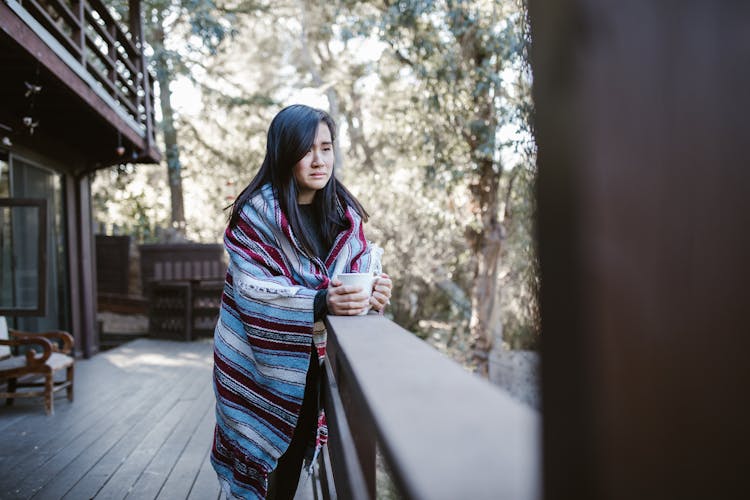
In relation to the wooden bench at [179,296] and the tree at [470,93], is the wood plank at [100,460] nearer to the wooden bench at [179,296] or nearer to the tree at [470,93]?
the wooden bench at [179,296]

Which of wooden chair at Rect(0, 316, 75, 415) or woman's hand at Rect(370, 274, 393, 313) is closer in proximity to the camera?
woman's hand at Rect(370, 274, 393, 313)

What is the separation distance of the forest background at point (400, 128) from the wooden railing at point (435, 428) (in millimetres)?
3398

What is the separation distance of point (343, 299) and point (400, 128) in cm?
867

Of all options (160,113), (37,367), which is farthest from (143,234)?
(37,367)

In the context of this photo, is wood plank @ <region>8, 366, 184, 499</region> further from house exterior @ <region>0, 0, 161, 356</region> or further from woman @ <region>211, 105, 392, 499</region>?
woman @ <region>211, 105, 392, 499</region>

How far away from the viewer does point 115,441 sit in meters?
3.80

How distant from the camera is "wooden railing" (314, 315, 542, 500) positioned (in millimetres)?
429

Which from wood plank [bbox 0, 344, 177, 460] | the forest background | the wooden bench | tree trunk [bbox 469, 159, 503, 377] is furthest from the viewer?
the wooden bench

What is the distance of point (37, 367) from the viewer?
441cm

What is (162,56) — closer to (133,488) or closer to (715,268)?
(133,488)

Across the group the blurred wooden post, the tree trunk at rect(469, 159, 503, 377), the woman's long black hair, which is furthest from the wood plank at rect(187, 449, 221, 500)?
the tree trunk at rect(469, 159, 503, 377)

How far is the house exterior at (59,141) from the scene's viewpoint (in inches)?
173

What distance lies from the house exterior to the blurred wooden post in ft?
12.9

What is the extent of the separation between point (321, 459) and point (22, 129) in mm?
4960
